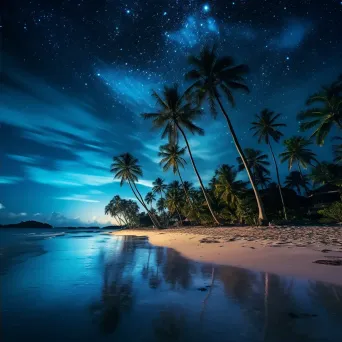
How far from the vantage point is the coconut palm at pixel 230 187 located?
100 ft

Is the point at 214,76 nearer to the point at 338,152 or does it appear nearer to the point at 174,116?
the point at 174,116

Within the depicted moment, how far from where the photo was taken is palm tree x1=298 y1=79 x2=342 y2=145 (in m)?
19.7

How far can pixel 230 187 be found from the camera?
30781mm

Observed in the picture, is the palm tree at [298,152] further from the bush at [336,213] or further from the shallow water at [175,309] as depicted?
the shallow water at [175,309]

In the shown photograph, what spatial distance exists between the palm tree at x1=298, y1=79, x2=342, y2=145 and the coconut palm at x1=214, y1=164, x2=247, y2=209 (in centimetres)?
1158

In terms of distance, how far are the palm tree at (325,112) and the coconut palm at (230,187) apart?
38.0ft

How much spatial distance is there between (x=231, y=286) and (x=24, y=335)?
11.4 feet

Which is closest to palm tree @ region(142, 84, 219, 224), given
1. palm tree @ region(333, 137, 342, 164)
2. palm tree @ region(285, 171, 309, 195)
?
palm tree @ region(333, 137, 342, 164)

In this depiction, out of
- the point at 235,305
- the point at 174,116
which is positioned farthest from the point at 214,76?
the point at 235,305

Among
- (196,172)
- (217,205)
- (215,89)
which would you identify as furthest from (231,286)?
(217,205)

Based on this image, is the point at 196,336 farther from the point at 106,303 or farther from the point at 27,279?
the point at 27,279

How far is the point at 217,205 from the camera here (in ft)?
114

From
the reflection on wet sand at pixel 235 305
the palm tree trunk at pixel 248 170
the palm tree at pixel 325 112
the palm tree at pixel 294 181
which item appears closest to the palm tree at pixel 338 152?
the palm tree at pixel 325 112

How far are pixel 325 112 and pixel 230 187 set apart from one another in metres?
14.4
